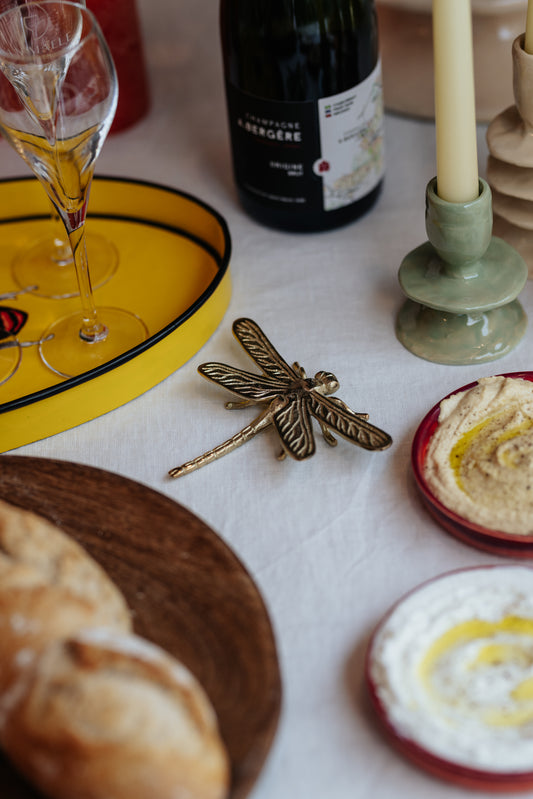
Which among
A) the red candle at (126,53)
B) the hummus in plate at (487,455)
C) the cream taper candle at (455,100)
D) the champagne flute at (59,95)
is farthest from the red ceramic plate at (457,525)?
the red candle at (126,53)

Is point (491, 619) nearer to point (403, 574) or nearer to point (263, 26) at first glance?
point (403, 574)

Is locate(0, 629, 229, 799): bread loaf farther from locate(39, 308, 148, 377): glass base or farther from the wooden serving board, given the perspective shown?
locate(39, 308, 148, 377): glass base

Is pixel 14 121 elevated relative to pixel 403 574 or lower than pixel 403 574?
elevated

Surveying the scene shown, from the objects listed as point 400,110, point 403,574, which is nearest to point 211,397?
point 403,574

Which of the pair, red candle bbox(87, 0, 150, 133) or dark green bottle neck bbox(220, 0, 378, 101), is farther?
red candle bbox(87, 0, 150, 133)

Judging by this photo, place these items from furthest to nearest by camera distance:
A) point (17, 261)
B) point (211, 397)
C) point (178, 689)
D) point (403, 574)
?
point (17, 261)
point (211, 397)
point (403, 574)
point (178, 689)

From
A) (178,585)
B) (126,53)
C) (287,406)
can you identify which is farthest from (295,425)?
(126,53)

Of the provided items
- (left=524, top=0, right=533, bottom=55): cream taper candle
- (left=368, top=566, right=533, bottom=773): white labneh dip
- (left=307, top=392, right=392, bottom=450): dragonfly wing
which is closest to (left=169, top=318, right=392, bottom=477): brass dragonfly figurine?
(left=307, top=392, right=392, bottom=450): dragonfly wing
